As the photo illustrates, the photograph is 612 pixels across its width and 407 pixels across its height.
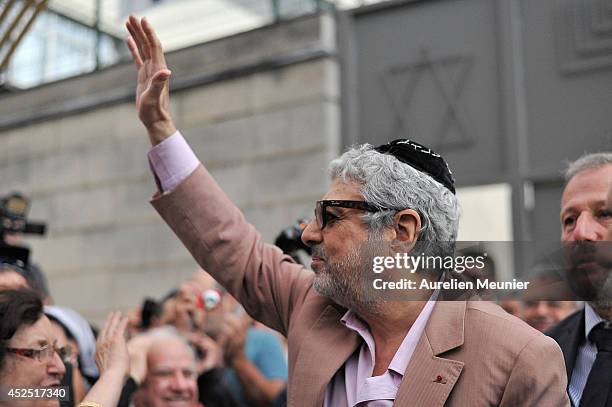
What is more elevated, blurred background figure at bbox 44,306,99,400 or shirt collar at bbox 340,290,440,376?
shirt collar at bbox 340,290,440,376

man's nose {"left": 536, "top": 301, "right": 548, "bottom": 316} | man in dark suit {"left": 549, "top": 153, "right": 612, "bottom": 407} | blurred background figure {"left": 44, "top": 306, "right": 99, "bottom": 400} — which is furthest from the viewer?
blurred background figure {"left": 44, "top": 306, "right": 99, "bottom": 400}

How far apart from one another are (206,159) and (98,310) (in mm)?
1860

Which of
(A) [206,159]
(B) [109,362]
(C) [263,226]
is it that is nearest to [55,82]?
(A) [206,159]

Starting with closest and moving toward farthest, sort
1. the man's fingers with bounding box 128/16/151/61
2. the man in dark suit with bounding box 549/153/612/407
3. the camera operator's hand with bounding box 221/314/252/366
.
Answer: the man in dark suit with bounding box 549/153/612/407
the man's fingers with bounding box 128/16/151/61
the camera operator's hand with bounding box 221/314/252/366

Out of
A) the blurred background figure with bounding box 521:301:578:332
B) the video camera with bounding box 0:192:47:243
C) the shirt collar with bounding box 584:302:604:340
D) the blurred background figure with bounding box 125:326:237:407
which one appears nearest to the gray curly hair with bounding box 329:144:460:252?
the blurred background figure with bounding box 521:301:578:332

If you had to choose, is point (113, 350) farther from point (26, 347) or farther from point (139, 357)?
point (139, 357)

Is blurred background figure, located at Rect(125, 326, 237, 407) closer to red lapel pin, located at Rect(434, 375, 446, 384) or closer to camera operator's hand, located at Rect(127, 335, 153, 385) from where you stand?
camera operator's hand, located at Rect(127, 335, 153, 385)

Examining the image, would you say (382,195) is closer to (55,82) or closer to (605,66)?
(605,66)

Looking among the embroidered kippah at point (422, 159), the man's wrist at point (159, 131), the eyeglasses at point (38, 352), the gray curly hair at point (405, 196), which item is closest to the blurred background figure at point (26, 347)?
the eyeglasses at point (38, 352)

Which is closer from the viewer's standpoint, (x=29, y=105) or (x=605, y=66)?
(x=605, y=66)

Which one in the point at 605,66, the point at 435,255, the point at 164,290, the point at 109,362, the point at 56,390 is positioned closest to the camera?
the point at 435,255

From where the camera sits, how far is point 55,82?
8859 millimetres

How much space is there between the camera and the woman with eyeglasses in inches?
90.0

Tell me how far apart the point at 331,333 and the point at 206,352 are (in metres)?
2.11
